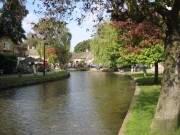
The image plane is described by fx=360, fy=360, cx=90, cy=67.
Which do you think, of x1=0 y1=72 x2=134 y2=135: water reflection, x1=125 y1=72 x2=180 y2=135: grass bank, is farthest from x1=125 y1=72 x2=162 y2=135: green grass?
x1=0 y1=72 x2=134 y2=135: water reflection

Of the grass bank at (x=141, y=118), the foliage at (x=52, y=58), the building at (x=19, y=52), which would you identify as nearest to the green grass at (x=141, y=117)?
the grass bank at (x=141, y=118)

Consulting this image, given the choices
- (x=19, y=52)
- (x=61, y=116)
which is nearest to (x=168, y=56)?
(x=61, y=116)

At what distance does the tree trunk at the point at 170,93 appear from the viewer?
10305 millimetres

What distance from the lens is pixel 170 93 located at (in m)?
10.4

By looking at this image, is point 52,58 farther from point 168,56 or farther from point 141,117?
point 168,56

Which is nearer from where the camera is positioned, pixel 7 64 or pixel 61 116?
pixel 61 116

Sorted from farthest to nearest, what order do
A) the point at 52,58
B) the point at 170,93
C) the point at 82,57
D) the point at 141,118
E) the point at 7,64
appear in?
1. the point at 82,57
2. the point at 52,58
3. the point at 7,64
4. the point at 141,118
5. the point at 170,93

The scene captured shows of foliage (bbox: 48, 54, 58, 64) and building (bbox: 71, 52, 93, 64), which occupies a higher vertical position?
building (bbox: 71, 52, 93, 64)

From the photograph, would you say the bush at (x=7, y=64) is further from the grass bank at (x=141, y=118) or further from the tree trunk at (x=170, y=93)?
the tree trunk at (x=170, y=93)

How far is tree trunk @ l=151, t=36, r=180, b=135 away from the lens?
33.8 ft

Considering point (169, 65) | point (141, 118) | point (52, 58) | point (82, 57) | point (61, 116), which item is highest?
point (82, 57)

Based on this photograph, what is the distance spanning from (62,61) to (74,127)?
Result: 77257mm

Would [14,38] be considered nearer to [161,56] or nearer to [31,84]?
[31,84]

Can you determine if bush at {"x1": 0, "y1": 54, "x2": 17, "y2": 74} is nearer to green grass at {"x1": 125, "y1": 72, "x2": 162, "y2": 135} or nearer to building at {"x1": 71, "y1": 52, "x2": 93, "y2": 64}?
green grass at {"x1": 125, "y1": 72, "x2": 162, "y2": 135}
